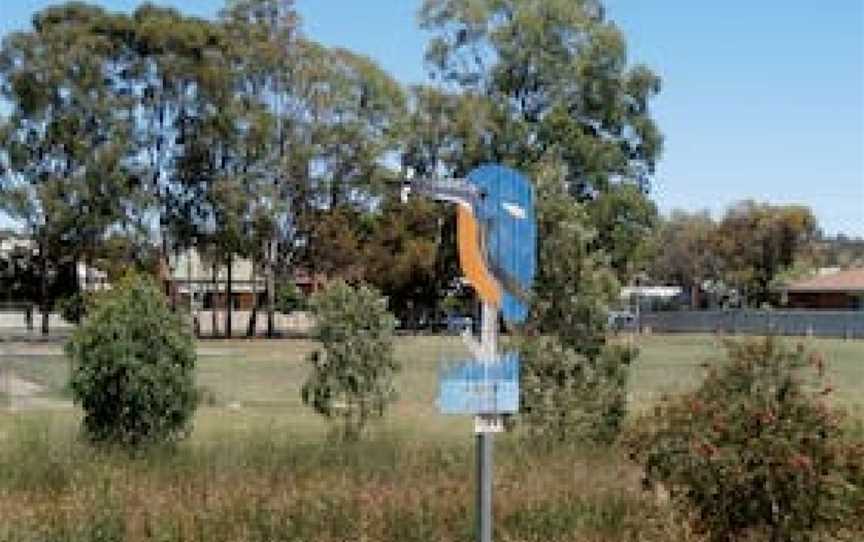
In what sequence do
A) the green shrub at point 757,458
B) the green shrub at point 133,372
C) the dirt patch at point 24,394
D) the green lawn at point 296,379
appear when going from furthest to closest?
the dirt patch at point 24,394, the green lawn at point 296,379, the green shrub at point 133,372, the green shrub at point 757,458

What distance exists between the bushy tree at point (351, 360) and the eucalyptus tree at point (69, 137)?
170 feet

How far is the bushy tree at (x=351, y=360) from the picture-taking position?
1619cm

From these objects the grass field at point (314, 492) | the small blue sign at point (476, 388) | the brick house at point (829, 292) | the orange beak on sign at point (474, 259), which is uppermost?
the brick house at point (829, 292)

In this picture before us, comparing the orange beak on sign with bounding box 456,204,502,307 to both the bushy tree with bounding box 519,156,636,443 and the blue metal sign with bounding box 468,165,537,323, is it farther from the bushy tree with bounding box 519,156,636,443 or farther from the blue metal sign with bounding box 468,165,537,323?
the bushy tree with bounding box 519,156,636,443

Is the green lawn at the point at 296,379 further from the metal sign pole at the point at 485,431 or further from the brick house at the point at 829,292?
the brick house at the point at 829,292

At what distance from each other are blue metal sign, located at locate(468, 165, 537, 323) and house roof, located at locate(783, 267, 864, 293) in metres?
102

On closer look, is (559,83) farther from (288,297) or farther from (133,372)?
(133,372)


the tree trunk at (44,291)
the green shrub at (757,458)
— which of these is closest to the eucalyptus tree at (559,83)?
the tree trunk at (44,291)

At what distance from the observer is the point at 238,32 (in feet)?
235

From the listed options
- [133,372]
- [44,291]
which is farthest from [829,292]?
[133,372]

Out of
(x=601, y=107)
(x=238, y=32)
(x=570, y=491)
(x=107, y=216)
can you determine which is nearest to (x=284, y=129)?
(x=238, y=32)

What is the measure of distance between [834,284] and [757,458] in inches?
4102

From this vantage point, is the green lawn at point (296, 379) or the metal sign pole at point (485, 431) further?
the green lawn at point (296, 379)

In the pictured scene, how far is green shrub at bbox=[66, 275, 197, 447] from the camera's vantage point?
13602mm
